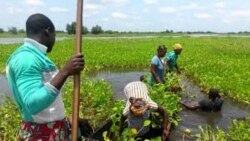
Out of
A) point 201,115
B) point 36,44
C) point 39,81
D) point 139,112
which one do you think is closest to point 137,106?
point 139,112

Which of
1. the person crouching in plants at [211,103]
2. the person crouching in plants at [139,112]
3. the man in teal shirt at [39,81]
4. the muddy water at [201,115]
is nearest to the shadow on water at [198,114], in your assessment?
the muddy water at [201,115]

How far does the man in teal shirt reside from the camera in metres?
2.82

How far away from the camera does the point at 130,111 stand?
6.02 metres

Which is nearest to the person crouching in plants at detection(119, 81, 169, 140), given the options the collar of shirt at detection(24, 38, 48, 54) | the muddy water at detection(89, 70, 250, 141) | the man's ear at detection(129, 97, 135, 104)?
the man's ear at detection(129, 97, 135, 104)

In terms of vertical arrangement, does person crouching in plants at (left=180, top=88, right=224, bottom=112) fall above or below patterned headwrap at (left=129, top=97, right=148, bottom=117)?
below

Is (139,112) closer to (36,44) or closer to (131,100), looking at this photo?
(131,100)

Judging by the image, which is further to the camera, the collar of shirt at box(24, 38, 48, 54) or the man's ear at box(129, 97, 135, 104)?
the man's ear at box(129, 97, 135, 104)

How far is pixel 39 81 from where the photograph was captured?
2879 millimetres

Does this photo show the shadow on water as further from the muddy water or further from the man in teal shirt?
the man in teal shirt

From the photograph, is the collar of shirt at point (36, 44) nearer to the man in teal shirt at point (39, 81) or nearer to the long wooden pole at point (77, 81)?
the man in teal shirt at point (39, 81)

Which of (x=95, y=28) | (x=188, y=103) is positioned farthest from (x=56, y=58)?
(x=95, y=28)

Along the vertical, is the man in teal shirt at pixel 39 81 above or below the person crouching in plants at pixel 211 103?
above

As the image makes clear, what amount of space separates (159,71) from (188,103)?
1.49 metres

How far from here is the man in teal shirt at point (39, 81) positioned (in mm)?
2824
